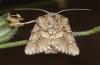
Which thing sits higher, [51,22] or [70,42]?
[51,22]

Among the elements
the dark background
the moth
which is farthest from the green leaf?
the dark background

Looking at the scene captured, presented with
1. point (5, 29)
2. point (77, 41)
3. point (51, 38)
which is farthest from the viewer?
point (77, 41)

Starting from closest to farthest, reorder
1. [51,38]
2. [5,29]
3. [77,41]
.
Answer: [51,38]
[5,29]
[77,41]

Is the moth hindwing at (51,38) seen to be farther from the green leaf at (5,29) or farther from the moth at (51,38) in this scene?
the green leaf at (5,29)

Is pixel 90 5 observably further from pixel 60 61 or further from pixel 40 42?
pixel 40 42

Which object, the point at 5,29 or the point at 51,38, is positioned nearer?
the point at 51,38

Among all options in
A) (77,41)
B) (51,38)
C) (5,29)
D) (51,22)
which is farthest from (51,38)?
(77,41)

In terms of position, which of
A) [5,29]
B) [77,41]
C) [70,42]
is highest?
[5,29]

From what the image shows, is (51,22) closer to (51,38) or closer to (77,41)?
(51,38)
